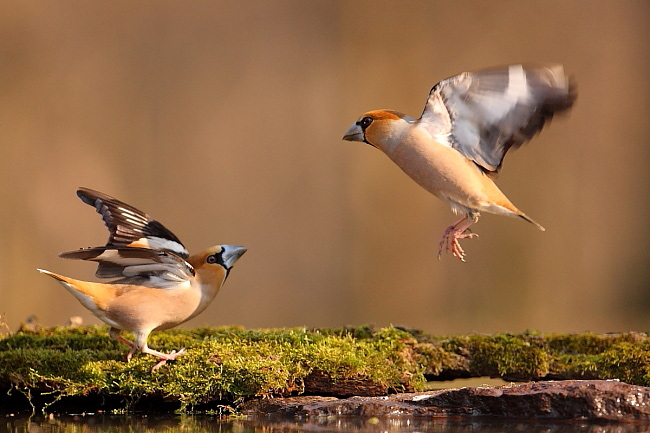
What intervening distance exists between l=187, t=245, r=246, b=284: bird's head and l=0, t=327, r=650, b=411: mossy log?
375mm

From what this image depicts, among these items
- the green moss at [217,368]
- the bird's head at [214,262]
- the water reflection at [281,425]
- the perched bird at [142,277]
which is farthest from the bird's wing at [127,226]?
the water reflection at [281,425]

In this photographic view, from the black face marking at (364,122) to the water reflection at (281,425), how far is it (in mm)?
1838

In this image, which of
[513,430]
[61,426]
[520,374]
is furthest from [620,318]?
[61,426]

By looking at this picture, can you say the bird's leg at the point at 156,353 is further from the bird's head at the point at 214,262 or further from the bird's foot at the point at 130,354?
the bird's head at the point at 214,262

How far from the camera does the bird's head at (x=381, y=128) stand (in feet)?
14.9

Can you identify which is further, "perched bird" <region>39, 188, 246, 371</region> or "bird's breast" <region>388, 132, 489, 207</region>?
"bird's breast" <region>388, 132, 489, 207</region>

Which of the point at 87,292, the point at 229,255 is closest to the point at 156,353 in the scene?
the point at 87,292

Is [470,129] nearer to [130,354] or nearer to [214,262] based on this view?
[214,262]

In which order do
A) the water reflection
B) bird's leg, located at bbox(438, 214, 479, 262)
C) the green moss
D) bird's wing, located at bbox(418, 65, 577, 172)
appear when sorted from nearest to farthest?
the water reflection < the green moss < bird's wing, located at bbox(418, 65, 577, 172) < bird's leg, located at bbox(438, 214, 479, 262)

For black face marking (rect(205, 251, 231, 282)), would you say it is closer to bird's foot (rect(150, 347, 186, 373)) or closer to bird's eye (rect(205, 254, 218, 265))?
bird's eye (rect(205, 254, 218, 265))

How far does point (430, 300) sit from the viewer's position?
38.4 ft

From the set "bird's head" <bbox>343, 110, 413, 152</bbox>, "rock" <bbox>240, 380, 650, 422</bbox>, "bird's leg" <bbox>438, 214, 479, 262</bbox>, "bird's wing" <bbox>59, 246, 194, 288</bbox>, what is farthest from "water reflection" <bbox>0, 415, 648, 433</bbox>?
"bird's head" <bbox>343, 110, 413, 152</bbox>

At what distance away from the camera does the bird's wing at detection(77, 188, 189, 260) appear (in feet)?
14.4

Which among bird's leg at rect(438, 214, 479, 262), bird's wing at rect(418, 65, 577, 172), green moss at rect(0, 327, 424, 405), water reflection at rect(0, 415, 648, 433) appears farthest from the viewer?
bird's leg at rect(438, 214, 479, 262)
